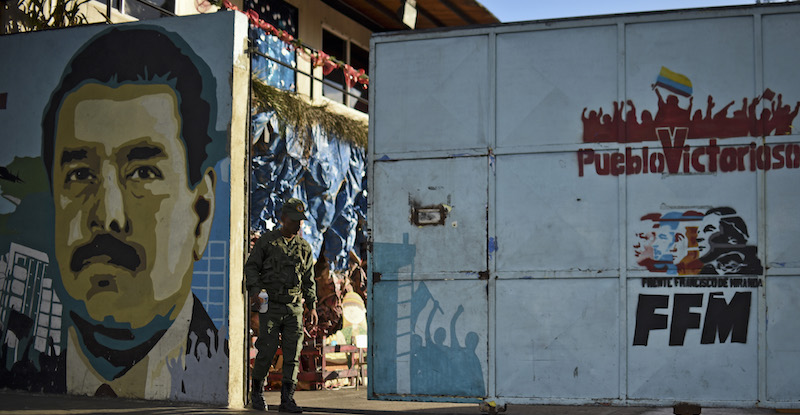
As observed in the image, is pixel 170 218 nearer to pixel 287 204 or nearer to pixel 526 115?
pixel 287 204

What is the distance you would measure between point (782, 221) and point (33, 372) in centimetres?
739

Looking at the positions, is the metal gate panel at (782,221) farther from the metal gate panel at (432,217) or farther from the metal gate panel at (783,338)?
the metal gate panel at (432,217)

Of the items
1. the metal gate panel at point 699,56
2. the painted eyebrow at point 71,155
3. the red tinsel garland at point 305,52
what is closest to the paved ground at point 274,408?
the painted eyebrow at point 71,155

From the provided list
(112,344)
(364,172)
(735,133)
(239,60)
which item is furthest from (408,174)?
(364,172)

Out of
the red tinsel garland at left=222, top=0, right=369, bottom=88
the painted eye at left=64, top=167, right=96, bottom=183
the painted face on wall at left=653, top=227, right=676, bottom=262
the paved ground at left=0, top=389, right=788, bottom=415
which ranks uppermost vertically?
the red tinsel garland at left=222, top=0, right=369, bottom=88

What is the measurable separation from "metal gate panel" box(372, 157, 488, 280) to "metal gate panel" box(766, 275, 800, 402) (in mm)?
2457

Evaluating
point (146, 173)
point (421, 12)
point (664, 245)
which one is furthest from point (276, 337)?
point (421, 12)

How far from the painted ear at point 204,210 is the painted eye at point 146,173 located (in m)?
0.55

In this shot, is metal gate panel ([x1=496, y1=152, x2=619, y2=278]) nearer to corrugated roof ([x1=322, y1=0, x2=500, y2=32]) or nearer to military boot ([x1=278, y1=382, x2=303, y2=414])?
military boot ([x1=278, y1=382, x2=303, y2=414])

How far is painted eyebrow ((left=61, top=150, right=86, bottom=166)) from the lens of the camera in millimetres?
9797

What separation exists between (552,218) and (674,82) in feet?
5.15

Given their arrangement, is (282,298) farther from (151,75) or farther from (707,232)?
(707,232)

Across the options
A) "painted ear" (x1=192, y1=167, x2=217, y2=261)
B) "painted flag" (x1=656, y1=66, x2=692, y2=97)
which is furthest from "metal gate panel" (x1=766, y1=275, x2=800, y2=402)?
"painted ear" (x1=192, y1=167, x2=217, y2=261)

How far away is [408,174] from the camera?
862 cm
